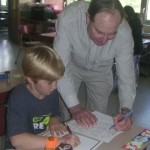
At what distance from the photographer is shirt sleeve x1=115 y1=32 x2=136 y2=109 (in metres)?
1.82

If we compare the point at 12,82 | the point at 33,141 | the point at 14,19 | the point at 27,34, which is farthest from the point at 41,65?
the point at 14,19

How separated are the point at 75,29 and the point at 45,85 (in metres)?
0.57

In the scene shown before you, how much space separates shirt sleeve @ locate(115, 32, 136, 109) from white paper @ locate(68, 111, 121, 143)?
0.28 metres

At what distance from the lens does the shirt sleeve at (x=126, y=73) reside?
71.5 inches

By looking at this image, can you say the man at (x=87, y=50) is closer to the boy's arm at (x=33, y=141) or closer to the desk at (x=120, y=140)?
the desk at (x=120, y=140)

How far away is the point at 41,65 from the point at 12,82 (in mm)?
1255

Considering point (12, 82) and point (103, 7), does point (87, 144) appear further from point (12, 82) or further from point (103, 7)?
point (12, 82)

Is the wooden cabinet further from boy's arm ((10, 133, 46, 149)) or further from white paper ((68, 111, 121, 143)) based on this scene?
boy's arm ((10, 133, 46, 149))

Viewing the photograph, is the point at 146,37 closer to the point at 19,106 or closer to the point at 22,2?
the point at 22,2

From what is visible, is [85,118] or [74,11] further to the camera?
[74,11]

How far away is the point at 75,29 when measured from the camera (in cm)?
181

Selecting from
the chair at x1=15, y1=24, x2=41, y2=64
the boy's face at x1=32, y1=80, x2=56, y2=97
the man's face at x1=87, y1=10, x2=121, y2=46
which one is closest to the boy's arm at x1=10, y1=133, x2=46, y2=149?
the boy's face at x1=32, y1=80, x2=56, y2=97

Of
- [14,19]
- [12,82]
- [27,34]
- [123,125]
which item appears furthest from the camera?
[14,19]

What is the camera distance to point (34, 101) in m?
1.46
